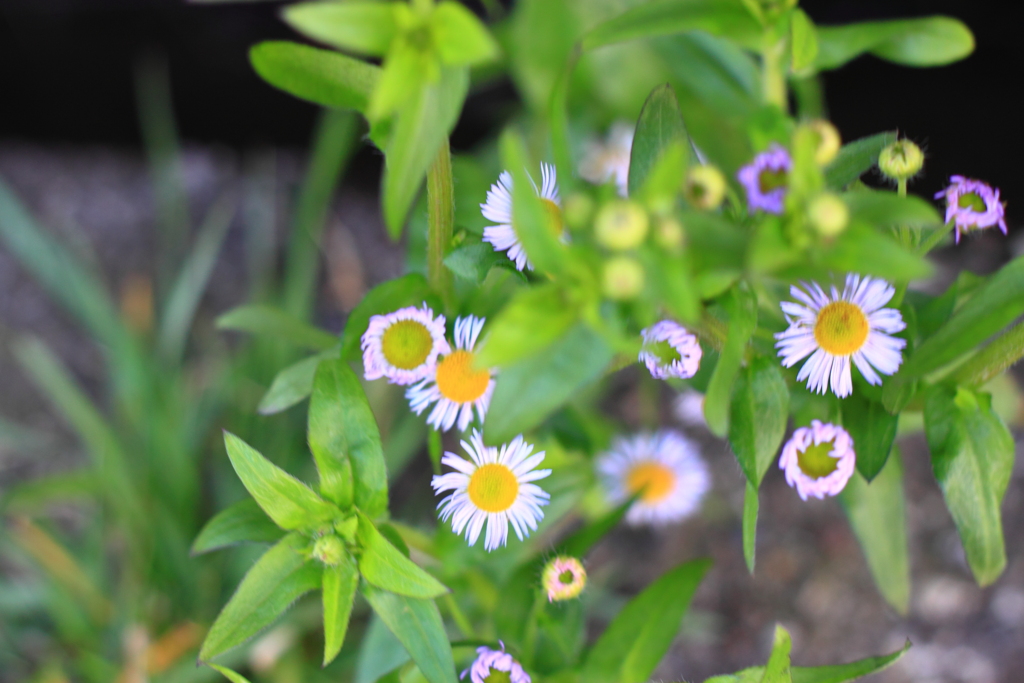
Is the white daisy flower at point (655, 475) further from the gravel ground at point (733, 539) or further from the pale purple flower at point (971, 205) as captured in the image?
the pale purple flower at point (971, 205)

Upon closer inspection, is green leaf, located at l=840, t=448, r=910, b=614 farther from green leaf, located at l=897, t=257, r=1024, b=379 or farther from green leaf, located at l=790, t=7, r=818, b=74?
green leaf, located at l=790, t=7, r=818, b=74

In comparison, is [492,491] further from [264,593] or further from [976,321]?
[976,321]

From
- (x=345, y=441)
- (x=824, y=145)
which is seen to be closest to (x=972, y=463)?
(x=824, y=145)

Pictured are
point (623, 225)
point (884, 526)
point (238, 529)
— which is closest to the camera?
point (623, 225)

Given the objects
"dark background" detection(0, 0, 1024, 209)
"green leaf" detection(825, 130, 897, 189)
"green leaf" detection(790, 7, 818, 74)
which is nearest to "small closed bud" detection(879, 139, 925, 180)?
"green leaf" detection(825, 130, 897, 189)

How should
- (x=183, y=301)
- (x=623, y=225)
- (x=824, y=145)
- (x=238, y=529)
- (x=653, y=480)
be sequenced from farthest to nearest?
(x=183, y=301)
(x=653, y=480)
(x=238, y=529)
(x=824, y=145)
(x=623, y=225)

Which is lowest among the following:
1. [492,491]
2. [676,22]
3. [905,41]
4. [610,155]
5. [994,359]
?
[492,491]

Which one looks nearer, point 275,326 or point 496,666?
point 496,666
